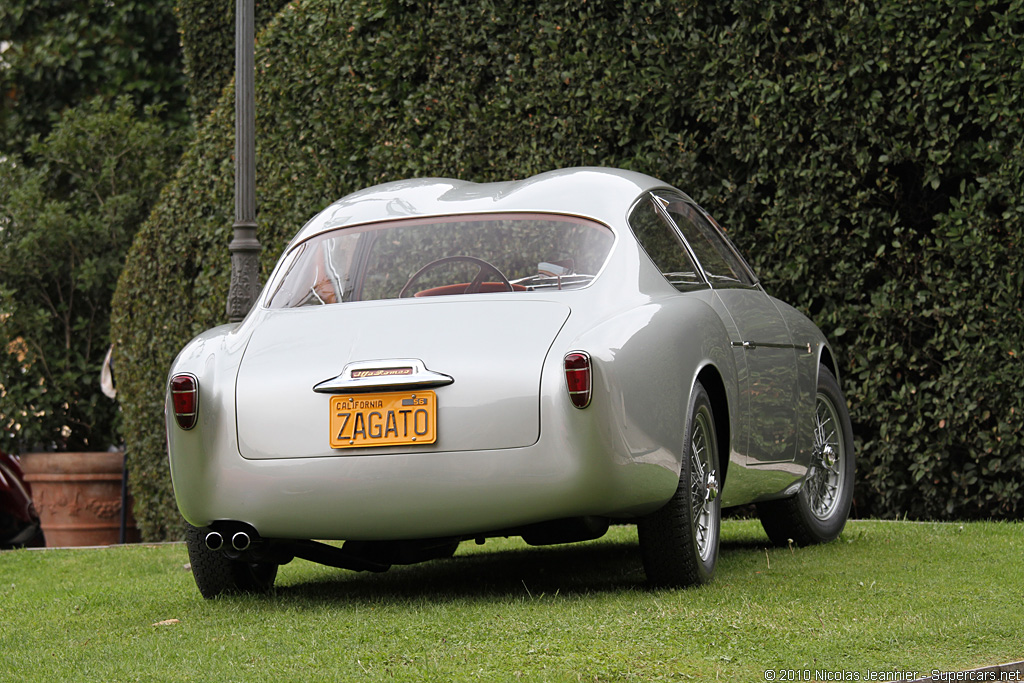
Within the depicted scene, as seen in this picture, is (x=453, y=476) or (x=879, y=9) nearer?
(x=453, y=476)

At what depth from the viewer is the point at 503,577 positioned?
555 cm

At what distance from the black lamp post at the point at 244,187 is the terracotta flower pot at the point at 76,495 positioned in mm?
4970

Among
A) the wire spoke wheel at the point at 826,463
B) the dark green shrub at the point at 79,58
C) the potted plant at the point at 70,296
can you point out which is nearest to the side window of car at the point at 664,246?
the wire spoke wheel at the point at 826,463

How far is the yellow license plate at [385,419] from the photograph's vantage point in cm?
437

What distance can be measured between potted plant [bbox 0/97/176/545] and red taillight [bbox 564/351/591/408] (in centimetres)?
928

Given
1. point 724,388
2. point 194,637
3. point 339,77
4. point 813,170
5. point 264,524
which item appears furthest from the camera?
point 339,77

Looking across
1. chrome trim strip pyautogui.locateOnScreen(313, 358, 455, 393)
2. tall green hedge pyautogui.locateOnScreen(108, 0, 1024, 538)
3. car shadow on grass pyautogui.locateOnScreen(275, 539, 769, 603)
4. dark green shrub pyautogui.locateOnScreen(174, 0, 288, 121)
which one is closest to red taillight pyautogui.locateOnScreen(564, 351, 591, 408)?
chrome trim strip pyautogui.locateOnScreen(313, 358, 455, 393)

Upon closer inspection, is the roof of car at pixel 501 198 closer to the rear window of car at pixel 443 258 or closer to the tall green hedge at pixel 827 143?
the rear window of car at pixel 443 258

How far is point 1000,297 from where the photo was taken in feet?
23.6

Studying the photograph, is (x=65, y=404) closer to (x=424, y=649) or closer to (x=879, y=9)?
(x=879, y=9)

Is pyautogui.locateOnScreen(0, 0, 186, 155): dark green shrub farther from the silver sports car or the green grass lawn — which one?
the silver sports car

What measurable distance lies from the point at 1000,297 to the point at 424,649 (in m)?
4.65

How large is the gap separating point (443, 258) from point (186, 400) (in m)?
1.20

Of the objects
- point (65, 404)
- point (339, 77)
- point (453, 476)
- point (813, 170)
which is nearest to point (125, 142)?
point (65, 404)
